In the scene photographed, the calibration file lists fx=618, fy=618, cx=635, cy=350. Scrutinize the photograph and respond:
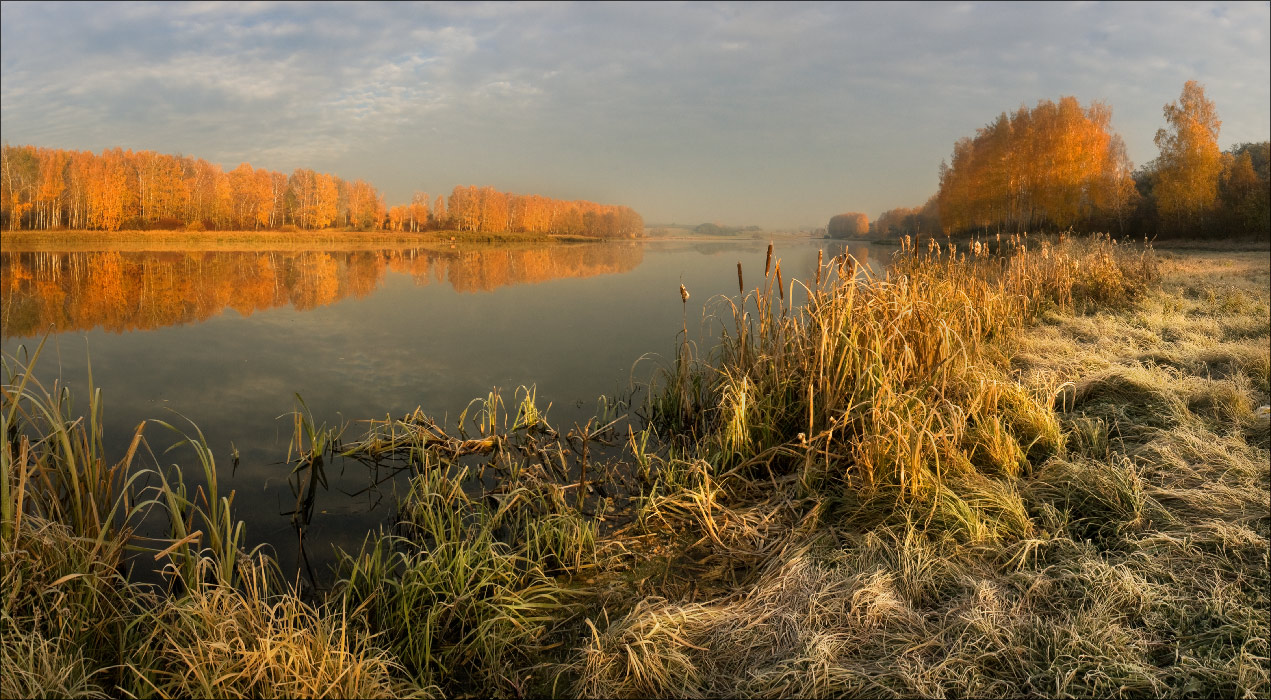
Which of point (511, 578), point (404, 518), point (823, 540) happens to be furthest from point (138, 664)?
point (823, 540)

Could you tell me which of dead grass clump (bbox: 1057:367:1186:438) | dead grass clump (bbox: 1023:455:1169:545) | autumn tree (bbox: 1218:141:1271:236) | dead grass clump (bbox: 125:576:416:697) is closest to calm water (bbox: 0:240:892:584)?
dead grass clump (bbox: 125:576:416:697)

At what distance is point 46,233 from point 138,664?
6007 cm

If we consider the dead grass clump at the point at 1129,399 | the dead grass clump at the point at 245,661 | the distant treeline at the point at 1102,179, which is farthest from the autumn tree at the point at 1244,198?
the dead grass clump at the point at 245,661

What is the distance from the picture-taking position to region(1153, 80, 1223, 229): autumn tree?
2931cm

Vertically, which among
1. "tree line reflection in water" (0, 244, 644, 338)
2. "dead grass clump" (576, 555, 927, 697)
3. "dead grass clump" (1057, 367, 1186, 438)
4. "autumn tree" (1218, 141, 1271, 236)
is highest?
"autumn tree" (1218, 141, 1271, 236)

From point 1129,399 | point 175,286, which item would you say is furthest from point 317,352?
point 175,286

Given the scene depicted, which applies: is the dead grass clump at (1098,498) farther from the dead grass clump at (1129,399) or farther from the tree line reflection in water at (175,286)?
the tree line reflection in water at (175,286)

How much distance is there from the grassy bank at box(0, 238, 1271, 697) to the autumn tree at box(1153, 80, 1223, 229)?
107ft

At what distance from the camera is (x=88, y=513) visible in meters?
2.98

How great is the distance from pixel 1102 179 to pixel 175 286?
41.7m

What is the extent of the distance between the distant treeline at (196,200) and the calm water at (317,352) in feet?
140

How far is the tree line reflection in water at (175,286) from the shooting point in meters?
12.2

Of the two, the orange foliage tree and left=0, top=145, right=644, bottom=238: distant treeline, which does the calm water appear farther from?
left=0, top=145, right=644, bottom=238: distant treeline

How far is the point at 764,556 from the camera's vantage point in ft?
11.4
